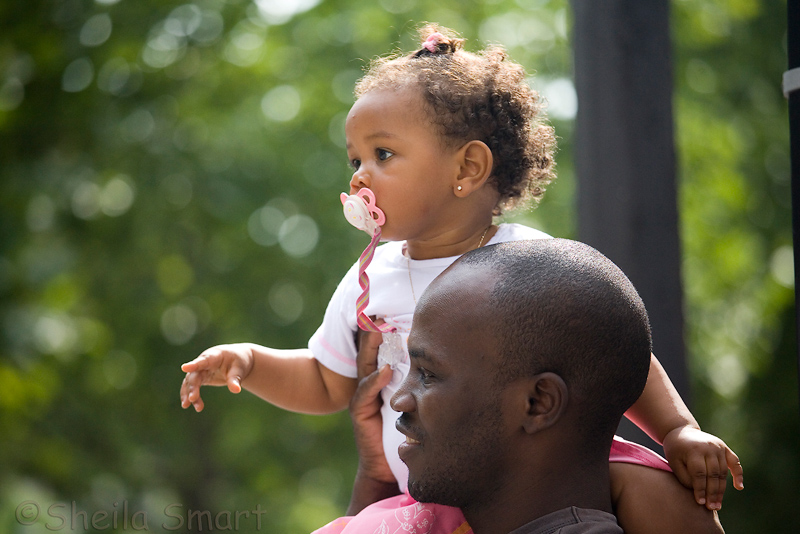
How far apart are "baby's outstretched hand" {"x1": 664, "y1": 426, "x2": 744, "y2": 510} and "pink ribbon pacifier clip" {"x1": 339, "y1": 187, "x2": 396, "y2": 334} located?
2.66 ft

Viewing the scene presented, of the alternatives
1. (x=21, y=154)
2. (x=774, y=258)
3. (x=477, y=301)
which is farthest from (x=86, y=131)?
(x=774, y=258)

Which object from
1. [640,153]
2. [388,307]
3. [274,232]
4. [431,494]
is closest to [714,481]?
[431,494]

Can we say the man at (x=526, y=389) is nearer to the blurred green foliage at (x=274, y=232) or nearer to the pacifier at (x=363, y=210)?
the pacifier at (x=363, y=210)

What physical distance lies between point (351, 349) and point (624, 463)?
33.9 inches

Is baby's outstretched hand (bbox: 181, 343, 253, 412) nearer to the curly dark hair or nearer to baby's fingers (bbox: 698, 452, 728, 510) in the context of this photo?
the curly dark hair

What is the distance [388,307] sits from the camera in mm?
2076

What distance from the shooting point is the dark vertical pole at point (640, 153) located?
9.38 feet

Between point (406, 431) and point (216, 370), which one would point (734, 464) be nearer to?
point (406, 431)

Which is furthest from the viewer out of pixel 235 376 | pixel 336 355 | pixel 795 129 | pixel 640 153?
pixel 640 153

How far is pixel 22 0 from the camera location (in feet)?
16.0

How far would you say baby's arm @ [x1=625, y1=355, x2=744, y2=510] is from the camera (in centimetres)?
160

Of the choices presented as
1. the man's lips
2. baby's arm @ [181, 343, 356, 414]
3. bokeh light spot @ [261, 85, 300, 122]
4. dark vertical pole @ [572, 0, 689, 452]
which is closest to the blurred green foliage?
bokeh light spot @ [261, 85, 300, 122]

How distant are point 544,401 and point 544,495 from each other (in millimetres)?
192

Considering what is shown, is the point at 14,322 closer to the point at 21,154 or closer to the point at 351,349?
the point at 21,154
